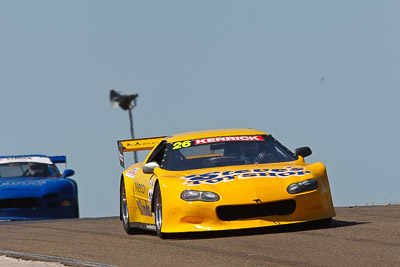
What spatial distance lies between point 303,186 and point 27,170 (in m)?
12.9

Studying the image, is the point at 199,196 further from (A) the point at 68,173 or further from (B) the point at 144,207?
(A) the point at 68,173

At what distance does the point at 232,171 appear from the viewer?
1070cm

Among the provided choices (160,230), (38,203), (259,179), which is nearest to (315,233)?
(259,179)

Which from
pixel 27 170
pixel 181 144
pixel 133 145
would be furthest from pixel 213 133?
pixel 27 170

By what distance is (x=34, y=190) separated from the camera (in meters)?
21.2

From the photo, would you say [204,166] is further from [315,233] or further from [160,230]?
[315,233]

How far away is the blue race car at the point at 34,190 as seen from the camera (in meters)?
21.1

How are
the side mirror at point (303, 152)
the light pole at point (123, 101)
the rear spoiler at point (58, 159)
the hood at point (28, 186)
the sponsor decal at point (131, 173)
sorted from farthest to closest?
the light pole at point (123, 101), the rear spoiler at point (58, 159), the hood at point (28, 186), the sponsor decal at point (131, 173), the side mirror at point (303, 152)

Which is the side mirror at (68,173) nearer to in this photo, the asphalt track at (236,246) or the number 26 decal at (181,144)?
the asphalt track at (236,246)

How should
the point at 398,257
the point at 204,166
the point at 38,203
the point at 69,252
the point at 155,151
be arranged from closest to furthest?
1. the point at 398,257
2. the point at 69,252
3. the point at 204,166
4. the point at 155,151
5. the point at 38,203

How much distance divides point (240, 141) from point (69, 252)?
291 cm

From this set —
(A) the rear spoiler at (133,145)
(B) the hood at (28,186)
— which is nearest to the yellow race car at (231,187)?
(A) the rear spoiler at (133,145)

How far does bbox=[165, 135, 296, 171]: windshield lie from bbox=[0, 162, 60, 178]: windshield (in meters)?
10.8


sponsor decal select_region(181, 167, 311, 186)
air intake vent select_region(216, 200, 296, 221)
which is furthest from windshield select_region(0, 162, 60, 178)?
air intake vent select_region(216, 200, 296, 221)
